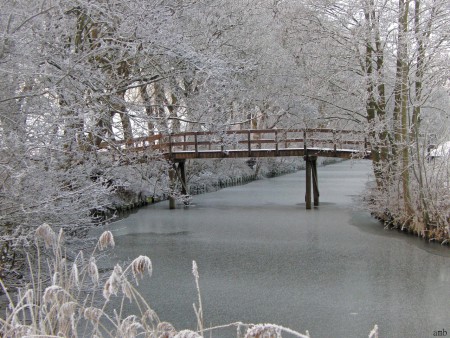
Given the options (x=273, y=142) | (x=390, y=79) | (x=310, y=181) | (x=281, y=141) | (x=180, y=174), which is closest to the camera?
(x=390, y=79)

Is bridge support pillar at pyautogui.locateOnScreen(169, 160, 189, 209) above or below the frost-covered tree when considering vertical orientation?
below

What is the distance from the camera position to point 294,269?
9531mm

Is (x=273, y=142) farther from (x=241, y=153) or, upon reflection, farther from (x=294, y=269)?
(x=294, y=269)

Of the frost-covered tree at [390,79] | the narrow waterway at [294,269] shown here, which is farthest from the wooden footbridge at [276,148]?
the narrow waterway at [294,269]

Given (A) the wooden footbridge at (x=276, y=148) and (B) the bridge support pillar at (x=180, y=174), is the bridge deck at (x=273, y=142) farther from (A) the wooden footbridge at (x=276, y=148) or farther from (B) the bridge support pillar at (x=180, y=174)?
(B) the bridge support pillar at (x=180, y=174)

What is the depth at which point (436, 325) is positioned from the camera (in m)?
6.53

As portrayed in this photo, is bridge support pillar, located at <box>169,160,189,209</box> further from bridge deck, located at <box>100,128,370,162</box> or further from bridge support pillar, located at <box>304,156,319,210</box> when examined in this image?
bridge support pillar, located at <box>304,156,319,210</box>

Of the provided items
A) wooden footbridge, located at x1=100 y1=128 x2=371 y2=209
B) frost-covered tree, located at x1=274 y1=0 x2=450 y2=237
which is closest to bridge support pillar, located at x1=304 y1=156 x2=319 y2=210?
wooden footbridge, located at x1=100 y1=128 x2=371 y2=209

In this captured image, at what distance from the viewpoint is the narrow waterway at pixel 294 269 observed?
22.7ft

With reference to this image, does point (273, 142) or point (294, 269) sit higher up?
point (273, 142)

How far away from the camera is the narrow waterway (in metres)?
6.93

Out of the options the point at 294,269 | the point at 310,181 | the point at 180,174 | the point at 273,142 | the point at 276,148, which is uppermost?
the point at 273,142

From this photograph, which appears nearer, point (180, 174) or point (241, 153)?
point (241, 153)

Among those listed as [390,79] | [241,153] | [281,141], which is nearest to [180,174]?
[241,153]
